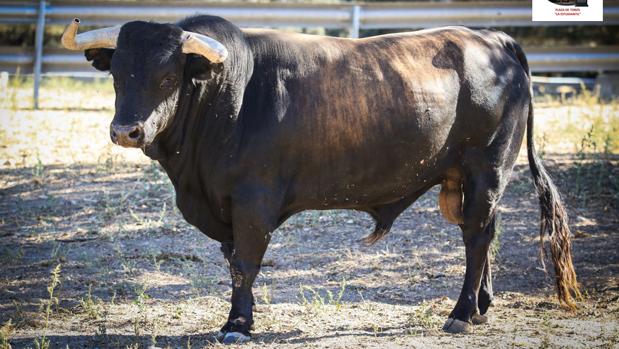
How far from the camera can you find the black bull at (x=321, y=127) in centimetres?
595

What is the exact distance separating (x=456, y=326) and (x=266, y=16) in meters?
8.13

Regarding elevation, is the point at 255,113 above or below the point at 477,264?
above

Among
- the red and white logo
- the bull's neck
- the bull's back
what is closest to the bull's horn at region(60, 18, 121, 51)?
the bull's neck

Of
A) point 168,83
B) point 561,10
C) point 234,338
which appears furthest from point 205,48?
point 561,10

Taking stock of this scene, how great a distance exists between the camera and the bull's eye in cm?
579

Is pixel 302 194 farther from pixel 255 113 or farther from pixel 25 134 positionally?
pixel 25 134

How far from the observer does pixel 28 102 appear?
43.0 ft

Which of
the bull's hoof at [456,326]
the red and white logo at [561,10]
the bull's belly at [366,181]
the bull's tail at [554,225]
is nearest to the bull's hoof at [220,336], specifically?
the bull's belly at [366,181]

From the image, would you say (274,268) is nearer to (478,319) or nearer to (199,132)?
(478,319)

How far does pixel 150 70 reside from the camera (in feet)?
18.8

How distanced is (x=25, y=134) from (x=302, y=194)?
6556mm

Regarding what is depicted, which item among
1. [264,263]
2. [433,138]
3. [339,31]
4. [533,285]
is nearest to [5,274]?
[264,263]

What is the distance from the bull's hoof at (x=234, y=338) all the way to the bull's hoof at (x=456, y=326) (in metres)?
1.50

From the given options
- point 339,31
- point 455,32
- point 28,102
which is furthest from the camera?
point 339,31
